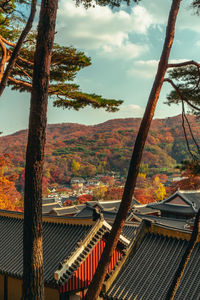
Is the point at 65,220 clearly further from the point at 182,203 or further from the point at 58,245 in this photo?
the point at 182,203

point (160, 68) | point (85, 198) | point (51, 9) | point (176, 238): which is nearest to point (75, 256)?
point (176, 238)

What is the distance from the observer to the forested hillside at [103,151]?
114 m

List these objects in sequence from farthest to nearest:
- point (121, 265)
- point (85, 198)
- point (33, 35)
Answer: point (85, 198), point (33, 35), point (121, 265)

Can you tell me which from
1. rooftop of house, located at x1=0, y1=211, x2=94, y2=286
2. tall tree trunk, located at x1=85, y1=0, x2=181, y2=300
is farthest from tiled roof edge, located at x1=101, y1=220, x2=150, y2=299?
rooftop of house, located at x1=0, y1=211, x2=94, y2=286

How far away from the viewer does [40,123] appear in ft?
14.6

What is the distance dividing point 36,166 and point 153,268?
167 inches

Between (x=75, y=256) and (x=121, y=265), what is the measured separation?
57.5 inches

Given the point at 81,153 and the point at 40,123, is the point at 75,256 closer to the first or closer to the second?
the point at 40,123

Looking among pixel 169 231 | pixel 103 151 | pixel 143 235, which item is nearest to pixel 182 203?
pixel 143 235

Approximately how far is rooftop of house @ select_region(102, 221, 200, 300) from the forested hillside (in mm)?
92078

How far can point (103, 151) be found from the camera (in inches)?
5330

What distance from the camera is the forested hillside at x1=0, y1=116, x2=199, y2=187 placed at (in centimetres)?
11450

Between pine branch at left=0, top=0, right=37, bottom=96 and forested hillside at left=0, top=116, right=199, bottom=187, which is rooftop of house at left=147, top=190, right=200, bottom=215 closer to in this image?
pine branch at left=0, top=0, right=37, bottom=96

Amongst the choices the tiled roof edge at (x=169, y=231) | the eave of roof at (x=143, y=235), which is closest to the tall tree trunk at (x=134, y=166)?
the eave of roof at (x=143, y=235)
